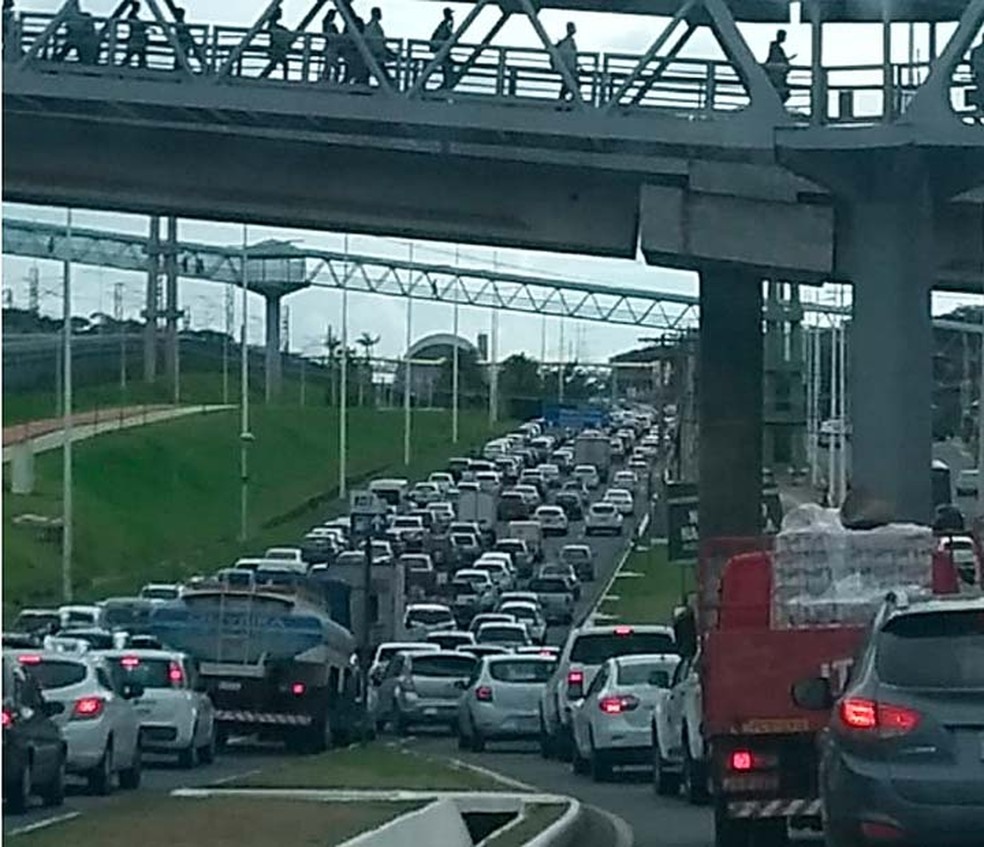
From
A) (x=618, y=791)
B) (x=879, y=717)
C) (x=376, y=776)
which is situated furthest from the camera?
(x=618, y=791)

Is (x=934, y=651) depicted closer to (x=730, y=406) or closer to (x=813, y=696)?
(x=813, y=696)

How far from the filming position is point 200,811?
17.7 m

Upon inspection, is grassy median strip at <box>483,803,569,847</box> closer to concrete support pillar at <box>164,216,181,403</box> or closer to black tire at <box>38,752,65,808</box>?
black tire at <box>38,752,65,808</box>

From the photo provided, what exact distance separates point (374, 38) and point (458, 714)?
36.0 feet

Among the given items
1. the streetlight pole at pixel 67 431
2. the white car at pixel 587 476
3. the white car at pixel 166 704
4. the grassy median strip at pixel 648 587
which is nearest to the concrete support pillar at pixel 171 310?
the grassy median strip at pixel 648 587

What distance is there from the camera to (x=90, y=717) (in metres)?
27.3

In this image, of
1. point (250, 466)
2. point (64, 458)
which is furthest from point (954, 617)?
point (250, 466)

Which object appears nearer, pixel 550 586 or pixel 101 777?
pixel 101 777

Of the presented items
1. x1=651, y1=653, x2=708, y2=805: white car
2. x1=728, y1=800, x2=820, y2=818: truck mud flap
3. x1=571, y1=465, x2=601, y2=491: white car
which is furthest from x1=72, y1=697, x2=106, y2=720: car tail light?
x1=571, y1=465, x2=601, y2=491: white car

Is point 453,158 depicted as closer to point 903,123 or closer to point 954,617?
point 903,123

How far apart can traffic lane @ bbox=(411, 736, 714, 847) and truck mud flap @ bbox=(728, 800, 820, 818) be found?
3024 mm

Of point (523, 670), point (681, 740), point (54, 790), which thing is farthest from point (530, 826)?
point (523, 670)

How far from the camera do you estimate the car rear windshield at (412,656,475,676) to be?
4675 cm

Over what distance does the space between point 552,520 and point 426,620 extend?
4588cm
